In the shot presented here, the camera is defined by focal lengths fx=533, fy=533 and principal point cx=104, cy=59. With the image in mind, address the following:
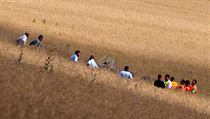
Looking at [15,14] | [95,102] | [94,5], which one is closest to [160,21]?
[94,5]

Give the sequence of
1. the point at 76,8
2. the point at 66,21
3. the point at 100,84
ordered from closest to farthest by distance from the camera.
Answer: the point at 100,84
the point at 66,21
the point at 76,8

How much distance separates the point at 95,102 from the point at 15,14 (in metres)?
21.2

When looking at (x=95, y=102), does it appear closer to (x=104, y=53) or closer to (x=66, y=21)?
(x=104, y=53)

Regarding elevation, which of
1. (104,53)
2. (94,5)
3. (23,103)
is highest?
(94,5)

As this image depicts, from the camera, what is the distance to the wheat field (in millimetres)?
7117

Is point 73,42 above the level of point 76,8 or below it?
below

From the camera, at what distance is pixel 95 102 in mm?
7906

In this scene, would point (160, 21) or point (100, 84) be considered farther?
point (160, 21)

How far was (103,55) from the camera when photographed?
77.8 feet

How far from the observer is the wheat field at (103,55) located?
712 centimetres

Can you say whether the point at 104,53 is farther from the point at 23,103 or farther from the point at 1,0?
the point at 23,103

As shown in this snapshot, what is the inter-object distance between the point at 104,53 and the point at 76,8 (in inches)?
506

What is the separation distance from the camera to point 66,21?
30297mm

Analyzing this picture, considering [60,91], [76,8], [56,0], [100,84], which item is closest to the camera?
[60,91]
